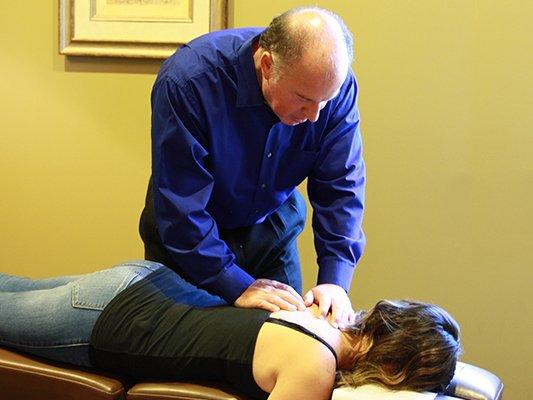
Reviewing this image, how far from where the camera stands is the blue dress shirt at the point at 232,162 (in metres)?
2.02

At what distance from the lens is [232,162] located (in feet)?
7.02

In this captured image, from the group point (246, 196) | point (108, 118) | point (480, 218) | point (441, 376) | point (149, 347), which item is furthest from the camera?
point (108, 118)

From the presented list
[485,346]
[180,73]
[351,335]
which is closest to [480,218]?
[485,346]

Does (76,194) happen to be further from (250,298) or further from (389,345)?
(389,345)

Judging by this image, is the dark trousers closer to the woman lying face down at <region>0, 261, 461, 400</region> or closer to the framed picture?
the woman lying face down at <region>0, 261, 461, 400</region>

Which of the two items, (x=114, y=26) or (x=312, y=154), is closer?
(x=312, y=154)

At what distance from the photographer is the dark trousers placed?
233cm

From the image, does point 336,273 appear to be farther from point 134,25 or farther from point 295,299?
point 134,25

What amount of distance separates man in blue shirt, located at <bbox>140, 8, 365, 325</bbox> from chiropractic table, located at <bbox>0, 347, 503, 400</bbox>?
0.24 meters

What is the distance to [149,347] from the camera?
76.7 inches

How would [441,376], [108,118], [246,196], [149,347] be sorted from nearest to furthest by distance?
[441,376] → [149,347] → [246,196] → [108,118]

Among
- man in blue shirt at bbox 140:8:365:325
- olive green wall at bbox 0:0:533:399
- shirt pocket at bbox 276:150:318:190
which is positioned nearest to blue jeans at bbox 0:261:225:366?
man in blue shirt at bbox 140:8:365:325

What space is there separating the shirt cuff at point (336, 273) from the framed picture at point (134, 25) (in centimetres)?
106

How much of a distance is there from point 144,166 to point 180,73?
41.8 inches
